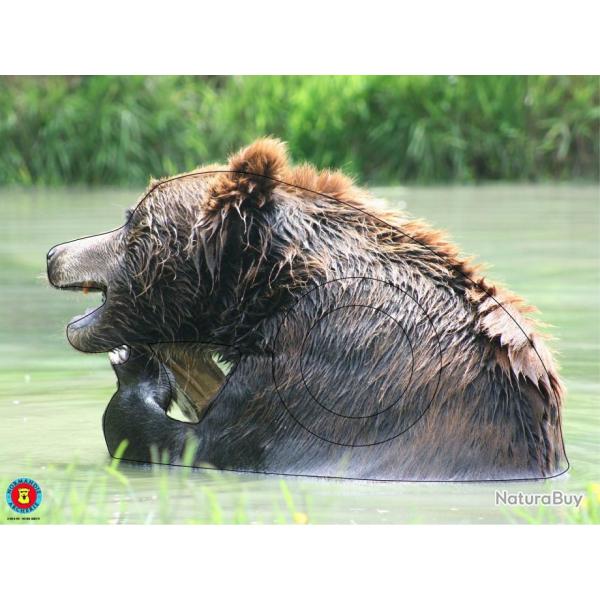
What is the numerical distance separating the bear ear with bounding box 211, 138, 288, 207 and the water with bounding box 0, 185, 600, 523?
2.94ft

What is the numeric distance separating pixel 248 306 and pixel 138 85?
11.9 metres

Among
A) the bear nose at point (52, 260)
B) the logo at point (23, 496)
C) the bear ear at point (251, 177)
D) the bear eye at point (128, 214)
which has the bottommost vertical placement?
the logo at point (23, 496)

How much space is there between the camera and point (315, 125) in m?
14.9

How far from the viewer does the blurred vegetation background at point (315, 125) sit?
1478 cm

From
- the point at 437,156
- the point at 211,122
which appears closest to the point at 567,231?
the point at 437,156

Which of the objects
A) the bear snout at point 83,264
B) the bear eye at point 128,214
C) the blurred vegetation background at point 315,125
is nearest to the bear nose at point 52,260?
the bear snout at point 83,264

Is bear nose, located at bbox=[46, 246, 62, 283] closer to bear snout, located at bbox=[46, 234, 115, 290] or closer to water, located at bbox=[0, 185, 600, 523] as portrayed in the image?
bear snout, located at bbox=[46, 234, 115, 290]

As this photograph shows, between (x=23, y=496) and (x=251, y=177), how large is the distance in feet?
5.51

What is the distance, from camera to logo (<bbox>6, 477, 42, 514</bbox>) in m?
5.59

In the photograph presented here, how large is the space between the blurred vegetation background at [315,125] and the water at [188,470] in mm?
908

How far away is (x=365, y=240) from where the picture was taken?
6215 mm

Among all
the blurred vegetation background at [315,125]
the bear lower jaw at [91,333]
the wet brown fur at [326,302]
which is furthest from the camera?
A: the blurred vegetation background at [315,125]

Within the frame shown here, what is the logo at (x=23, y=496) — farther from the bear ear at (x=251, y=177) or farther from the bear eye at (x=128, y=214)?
the bear ear at (x=251, y=177)

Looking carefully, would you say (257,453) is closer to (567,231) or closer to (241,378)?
(241,378)
